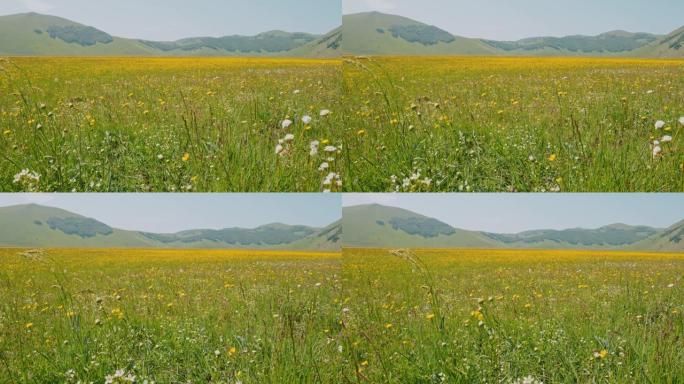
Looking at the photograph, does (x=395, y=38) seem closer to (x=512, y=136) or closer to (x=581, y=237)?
(x=512, y=136)

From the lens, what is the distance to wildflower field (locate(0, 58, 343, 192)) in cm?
487

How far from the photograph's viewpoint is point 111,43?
492 inches

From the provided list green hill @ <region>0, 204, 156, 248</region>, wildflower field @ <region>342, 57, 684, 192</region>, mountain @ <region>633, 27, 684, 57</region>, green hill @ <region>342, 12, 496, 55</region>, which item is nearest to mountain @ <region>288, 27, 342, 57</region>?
green hill @ <region>342, 12, 496, 55</region>

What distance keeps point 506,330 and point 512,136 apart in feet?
5.57

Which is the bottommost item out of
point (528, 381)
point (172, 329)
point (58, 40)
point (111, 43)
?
point (528, 381)

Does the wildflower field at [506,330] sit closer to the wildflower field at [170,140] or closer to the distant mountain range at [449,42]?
the wildflower field at [170,140]

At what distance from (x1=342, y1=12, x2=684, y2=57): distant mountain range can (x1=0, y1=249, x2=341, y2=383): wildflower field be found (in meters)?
2.85

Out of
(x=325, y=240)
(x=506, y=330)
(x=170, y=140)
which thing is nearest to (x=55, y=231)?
(x=170, y=140)

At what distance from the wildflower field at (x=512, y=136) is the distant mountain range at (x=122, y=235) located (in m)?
1.01

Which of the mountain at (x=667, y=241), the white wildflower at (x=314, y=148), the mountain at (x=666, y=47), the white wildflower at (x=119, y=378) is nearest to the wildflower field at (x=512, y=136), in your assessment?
the white wildflower at (x=314, y=148)

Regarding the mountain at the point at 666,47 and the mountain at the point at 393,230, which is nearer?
Result: the mountain at the point at 393,230

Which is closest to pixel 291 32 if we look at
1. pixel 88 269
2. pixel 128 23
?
pixel 128 23

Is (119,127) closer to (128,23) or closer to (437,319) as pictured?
(437,319)

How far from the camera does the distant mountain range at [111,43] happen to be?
9.54 metres
